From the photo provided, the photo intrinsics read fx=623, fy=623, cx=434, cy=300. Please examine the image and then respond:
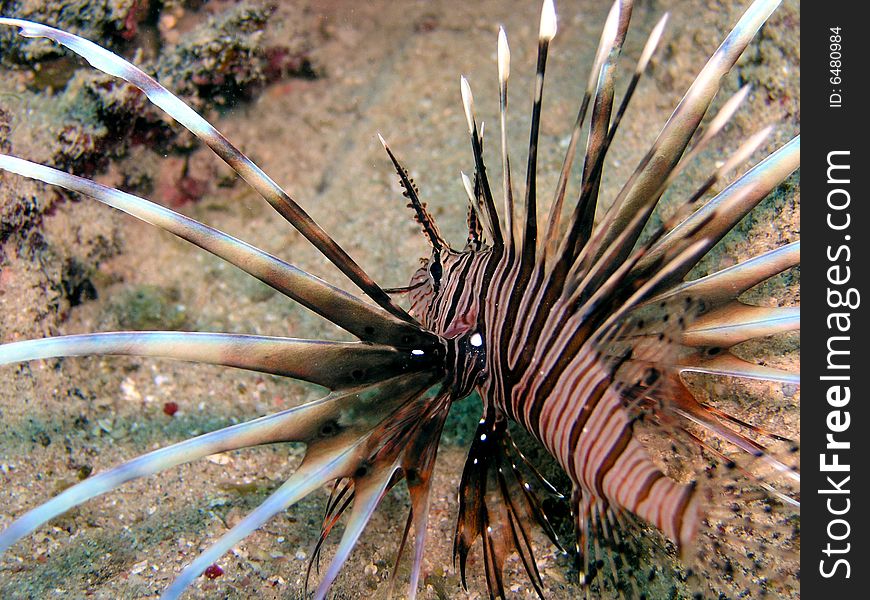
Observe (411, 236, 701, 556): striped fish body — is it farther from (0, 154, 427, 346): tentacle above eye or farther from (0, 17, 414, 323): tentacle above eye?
(0, 17, 414, 323): tentacle above eye

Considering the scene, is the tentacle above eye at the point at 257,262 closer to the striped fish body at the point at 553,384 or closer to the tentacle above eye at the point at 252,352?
the tentacle above eye at the point at 252,352

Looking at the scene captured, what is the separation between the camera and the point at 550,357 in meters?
2.14

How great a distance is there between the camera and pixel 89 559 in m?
2.59

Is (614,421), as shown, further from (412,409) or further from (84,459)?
(84,459)

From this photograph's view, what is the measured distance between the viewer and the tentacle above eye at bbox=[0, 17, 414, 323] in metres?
1.92

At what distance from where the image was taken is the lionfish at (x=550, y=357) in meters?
1.89

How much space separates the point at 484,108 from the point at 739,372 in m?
3.46

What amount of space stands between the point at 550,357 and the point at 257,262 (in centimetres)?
103

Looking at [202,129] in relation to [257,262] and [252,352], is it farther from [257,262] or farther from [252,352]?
[252,352]

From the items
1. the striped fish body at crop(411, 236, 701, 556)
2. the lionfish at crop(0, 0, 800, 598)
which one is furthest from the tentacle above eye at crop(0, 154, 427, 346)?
the striped fish body at crop(411, 236, 701, 556)

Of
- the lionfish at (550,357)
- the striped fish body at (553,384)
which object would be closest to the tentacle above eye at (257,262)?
the lionfish at (550,357)

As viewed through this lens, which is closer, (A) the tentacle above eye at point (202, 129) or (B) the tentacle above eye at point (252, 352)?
(B) the tentacle above eye at point (252, 352)

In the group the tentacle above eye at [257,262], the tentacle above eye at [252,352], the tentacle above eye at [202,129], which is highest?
the tentacle above eye at [202,129]

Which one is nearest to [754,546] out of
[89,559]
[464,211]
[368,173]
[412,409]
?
[412,409]
